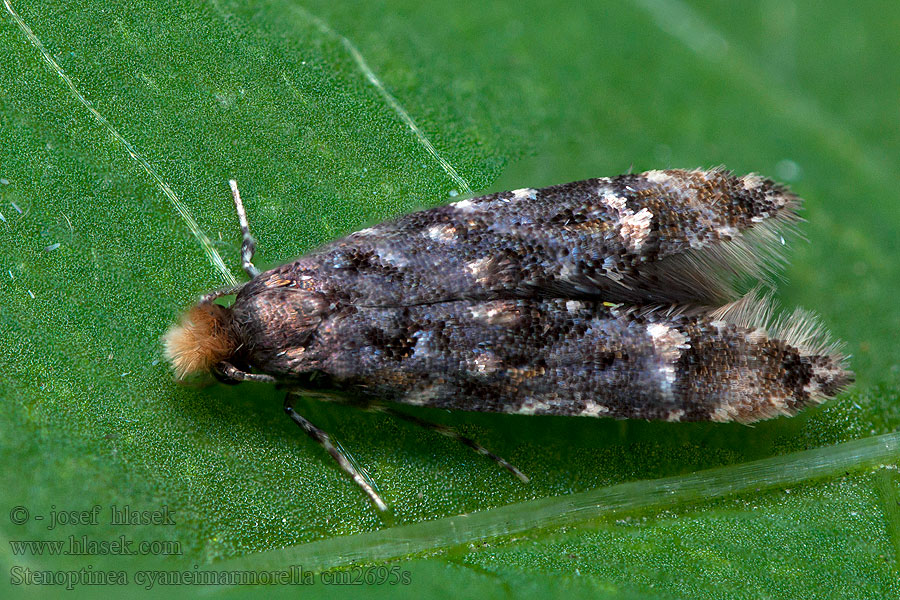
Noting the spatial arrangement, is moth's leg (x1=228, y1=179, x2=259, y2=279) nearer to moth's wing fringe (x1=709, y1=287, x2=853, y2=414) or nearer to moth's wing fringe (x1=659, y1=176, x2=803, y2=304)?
moth's wing fringe (x1=659, y1=176, x2=803, y2=304)

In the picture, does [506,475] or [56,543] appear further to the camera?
[506,475]

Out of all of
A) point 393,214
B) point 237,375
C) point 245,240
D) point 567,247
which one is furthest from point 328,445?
point 567,247

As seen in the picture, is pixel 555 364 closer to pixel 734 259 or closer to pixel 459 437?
pixel 459 437

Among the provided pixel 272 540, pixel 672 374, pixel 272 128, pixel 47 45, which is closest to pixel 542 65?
pixel 272 128

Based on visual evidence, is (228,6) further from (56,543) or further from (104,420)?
(56,543)

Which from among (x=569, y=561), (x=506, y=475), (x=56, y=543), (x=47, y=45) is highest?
(x=47, y=45)

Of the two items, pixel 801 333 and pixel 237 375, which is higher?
pixel 237 375

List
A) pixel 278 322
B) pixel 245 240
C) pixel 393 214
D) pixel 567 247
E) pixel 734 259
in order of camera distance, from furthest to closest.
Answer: pixel 393 214
pixel 245 240
pixel 734 259
pixel 567 247
pixel 278 322

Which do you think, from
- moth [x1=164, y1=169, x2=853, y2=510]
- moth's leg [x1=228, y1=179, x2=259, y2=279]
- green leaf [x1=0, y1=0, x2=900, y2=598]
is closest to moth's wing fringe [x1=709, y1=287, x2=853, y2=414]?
moth [x1=164, y1=169, x2=853, y2=510]
